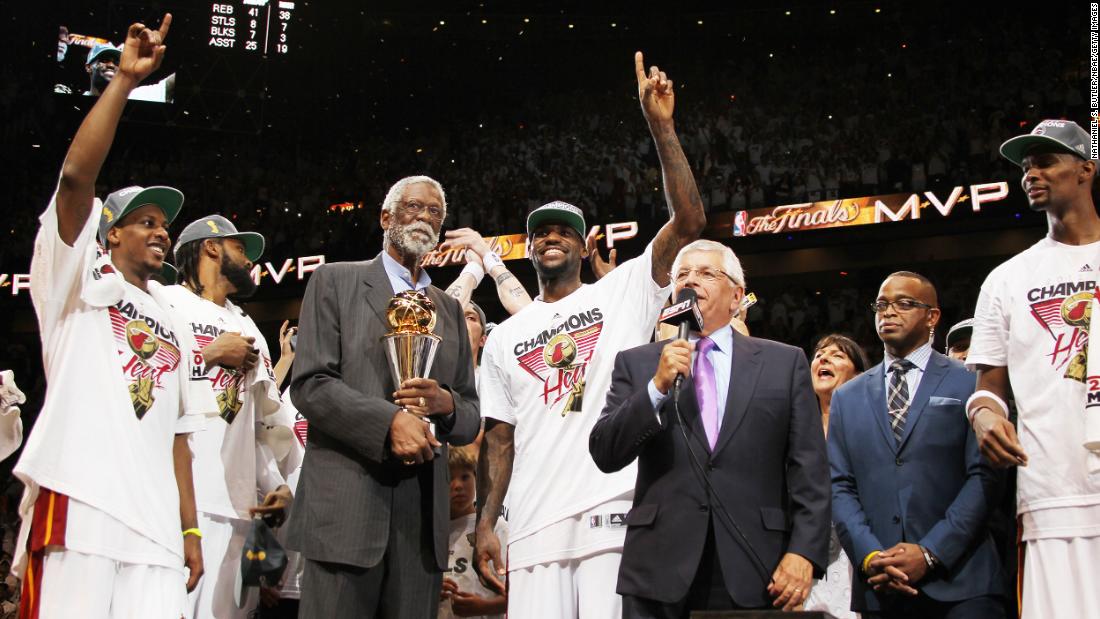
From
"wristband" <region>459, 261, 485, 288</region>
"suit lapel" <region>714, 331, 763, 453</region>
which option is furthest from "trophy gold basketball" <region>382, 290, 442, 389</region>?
"wristband" <region>459, 261, 485, 288</region>

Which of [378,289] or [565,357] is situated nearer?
[378,289]

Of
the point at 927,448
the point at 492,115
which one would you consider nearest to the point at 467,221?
the point at 492,115

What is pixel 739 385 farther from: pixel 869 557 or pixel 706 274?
pixel 869 557

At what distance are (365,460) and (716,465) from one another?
1055mm

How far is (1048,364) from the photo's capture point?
3.49 m

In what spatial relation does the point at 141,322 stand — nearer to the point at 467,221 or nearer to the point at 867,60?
the point at 467,221

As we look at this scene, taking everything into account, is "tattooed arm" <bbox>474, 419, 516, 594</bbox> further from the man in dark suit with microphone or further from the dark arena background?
the dark arena background

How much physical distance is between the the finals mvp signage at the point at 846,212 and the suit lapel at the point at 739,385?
1228cm

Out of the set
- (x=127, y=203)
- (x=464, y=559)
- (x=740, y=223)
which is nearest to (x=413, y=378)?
(x=127, y=203)

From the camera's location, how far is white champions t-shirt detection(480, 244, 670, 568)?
3.79 metres

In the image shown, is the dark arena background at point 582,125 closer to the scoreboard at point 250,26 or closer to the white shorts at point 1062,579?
the scoreboard at point 250,26

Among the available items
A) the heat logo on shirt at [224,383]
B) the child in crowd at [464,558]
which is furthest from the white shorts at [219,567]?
the child in crowd at [464,558]

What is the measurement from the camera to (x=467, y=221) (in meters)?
17.2

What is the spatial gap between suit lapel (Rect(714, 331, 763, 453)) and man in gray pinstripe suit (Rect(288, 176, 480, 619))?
2.72 feet
